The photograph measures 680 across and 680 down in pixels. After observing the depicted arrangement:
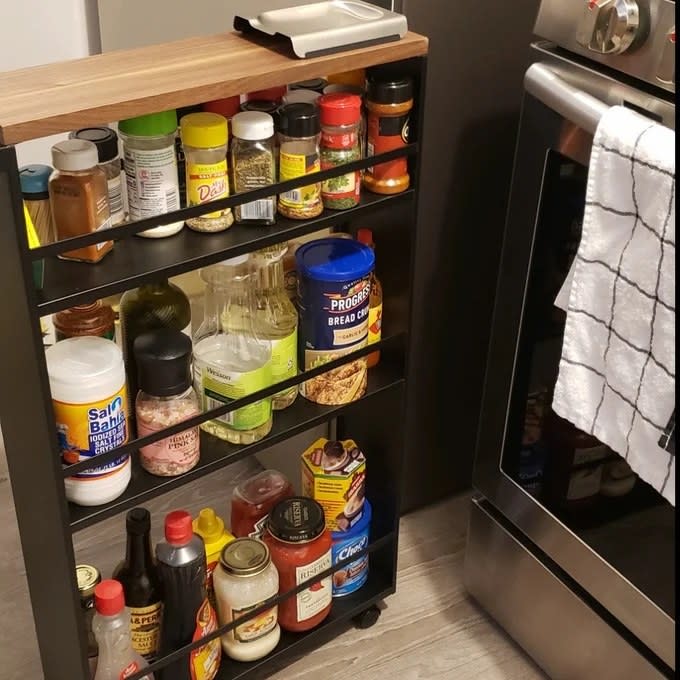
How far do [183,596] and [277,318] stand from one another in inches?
14.1

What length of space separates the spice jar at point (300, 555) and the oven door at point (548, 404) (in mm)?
259

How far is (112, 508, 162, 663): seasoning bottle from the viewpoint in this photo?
1.22 metres

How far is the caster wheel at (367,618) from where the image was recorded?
1.49 meters

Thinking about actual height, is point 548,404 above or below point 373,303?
below

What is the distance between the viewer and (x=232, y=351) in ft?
3.99

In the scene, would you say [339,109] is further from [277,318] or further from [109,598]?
[109,598]

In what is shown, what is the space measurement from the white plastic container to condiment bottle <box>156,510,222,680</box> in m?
0.14

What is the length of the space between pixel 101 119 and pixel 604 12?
51cm

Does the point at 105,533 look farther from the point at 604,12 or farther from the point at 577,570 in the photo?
the point at 604,12

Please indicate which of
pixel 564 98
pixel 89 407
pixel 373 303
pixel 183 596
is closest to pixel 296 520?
pixel 183 596

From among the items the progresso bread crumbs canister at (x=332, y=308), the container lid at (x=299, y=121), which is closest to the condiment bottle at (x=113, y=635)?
the progresso bread crumbs canister at (x=332, y=308)

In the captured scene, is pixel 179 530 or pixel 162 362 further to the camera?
pixel 179 530

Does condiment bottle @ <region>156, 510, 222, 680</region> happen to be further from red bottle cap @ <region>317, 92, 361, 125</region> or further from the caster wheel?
red bottle cap @ <region>317, 92, 361, 125</region>

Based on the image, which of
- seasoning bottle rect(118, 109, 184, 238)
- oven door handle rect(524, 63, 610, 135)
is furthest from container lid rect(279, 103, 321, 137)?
oven door handle rect(524, 63, 610, 135)
